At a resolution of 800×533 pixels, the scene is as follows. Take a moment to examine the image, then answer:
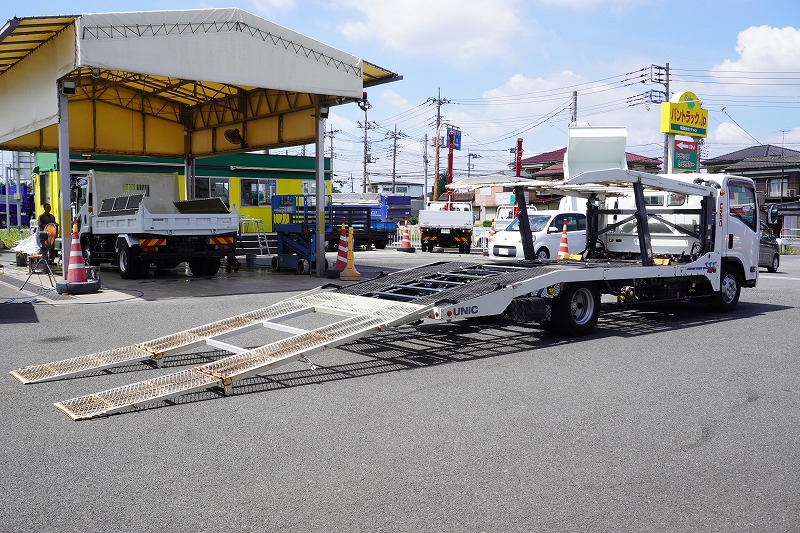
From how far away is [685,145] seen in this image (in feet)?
131

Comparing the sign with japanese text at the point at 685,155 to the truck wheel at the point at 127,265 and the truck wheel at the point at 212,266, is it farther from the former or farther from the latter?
the truck wheel at the point at 127,265

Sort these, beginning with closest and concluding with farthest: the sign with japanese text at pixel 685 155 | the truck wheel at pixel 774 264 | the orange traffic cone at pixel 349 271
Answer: the orange traffic cone at pixel 349 271 < the truck wheel at pixel 774 264 < the sign with japanese text at pixel 685 155

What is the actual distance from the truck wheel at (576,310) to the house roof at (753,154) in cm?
5371

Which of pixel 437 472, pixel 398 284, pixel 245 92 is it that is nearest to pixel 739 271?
pixel 398 284

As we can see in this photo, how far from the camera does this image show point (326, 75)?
55.6 feet

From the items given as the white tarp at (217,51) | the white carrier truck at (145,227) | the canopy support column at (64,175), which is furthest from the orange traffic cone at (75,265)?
the white tarp at (217,51)

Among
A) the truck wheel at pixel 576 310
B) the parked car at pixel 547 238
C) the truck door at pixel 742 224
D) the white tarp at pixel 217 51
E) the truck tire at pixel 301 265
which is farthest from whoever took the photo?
the parked car at pixel 547 238

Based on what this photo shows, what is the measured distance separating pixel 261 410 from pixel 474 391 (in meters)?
→ 1.95

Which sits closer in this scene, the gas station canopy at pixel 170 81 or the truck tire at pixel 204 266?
the gas station canopy at pixel 170 81

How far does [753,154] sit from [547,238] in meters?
46.8

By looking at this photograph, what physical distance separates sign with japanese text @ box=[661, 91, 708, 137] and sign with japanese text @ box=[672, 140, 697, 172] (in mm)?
1492

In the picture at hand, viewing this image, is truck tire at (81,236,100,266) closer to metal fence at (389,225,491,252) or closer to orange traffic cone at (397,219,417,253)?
orange traffic cone at (397,219,417,253)

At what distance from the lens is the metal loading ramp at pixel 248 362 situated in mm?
5914

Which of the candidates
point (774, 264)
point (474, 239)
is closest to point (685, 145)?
point (474, 239)
